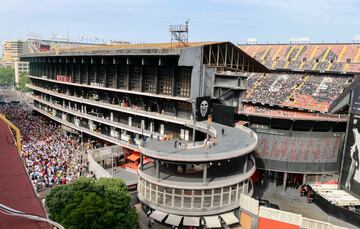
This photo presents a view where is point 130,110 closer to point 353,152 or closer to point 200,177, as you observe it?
point 200,177

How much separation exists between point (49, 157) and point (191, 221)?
1059 inches

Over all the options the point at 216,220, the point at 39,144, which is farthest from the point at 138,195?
the point at 39,144

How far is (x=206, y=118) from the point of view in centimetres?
4156

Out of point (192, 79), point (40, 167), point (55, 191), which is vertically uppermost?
point (192, 79)

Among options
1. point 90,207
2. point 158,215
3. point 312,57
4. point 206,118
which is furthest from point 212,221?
point 312,57

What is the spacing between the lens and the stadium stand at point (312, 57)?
209 feet

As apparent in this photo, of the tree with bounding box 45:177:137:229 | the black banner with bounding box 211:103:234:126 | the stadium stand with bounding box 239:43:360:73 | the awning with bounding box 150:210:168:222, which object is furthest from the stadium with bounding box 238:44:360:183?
the tree with bounding box 45:177:137:229

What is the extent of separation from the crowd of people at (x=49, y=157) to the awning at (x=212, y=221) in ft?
55.5

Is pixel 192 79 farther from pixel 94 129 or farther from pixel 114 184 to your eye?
pixel 94 129

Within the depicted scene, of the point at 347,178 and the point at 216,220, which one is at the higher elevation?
the point at 347,178

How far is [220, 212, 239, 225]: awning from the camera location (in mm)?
29719

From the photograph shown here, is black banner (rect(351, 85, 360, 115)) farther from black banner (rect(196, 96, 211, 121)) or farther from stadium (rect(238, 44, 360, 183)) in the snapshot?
black banner (rect(196, 96, 211, 121))

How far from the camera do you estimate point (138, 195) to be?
32.2m

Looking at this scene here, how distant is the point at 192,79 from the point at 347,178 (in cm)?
2089
